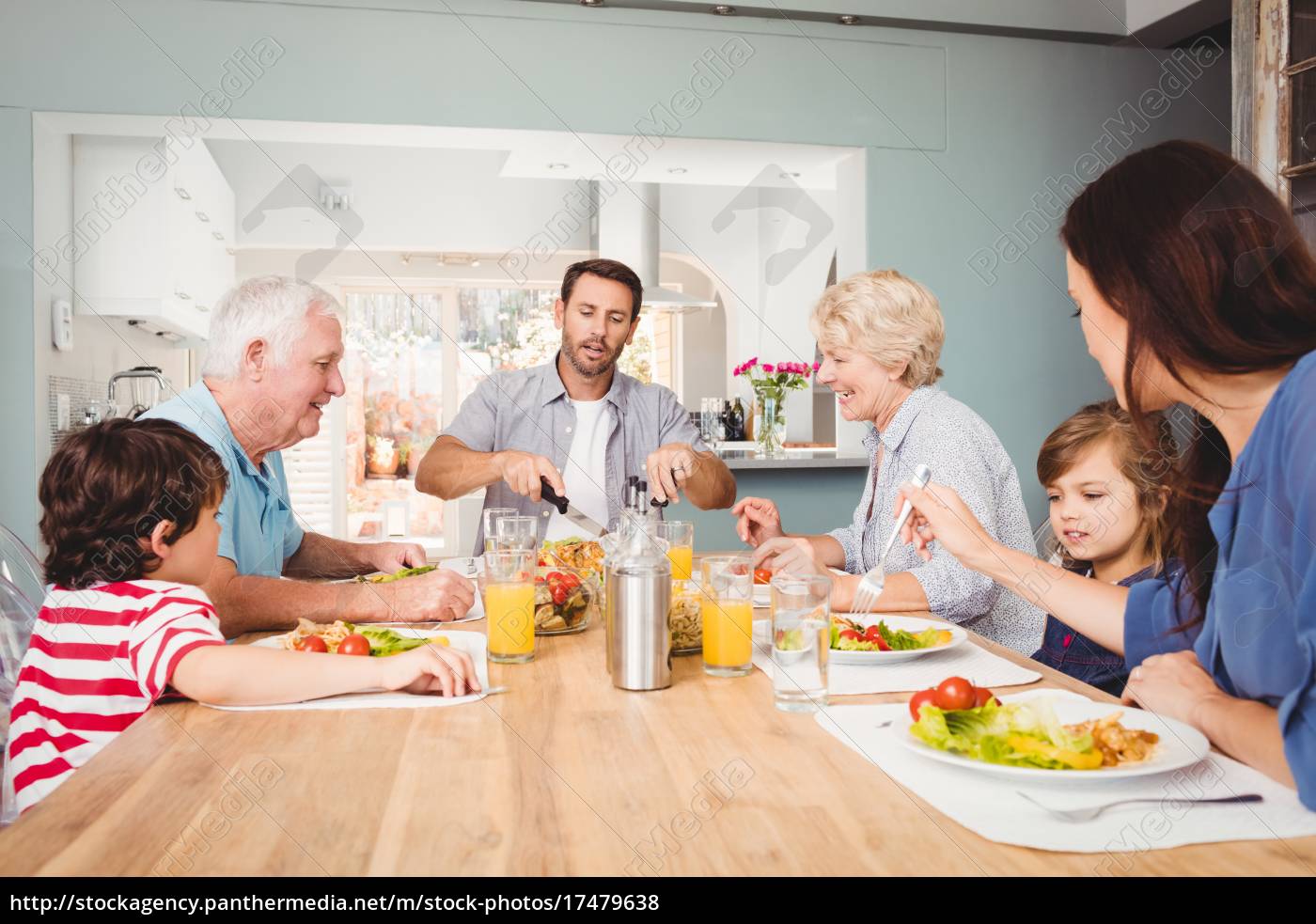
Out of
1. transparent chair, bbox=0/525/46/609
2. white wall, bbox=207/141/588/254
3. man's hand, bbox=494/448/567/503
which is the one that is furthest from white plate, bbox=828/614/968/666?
white wall, bbox=207/141/588/254

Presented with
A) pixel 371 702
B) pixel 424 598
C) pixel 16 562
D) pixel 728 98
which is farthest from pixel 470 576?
pixel 728 98

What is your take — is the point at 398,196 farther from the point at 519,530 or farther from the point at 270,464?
the point at 519,530

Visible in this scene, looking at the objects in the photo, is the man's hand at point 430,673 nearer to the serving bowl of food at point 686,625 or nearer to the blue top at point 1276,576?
the serving bowl of food at point 686,625

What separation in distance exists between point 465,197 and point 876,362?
193 inches

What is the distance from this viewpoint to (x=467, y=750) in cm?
103

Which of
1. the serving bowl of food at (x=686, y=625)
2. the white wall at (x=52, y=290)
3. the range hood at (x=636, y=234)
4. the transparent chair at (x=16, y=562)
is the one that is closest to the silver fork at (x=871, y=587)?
the serving bowl of food at (x=686, y=625)

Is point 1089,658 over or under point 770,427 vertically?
under

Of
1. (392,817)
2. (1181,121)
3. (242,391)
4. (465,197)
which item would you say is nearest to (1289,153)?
(1181,121)

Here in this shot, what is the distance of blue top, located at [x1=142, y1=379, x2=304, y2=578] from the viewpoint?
1756mm

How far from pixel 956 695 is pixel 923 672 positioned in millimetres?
343

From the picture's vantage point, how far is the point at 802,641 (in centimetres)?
119

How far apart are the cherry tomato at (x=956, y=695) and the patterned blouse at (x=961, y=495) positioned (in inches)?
30.5

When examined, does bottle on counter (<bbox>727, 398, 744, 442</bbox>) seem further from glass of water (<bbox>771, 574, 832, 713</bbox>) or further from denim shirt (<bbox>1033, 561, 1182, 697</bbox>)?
glass of water (<bbox>771, 574, 832, 713</bbox>)

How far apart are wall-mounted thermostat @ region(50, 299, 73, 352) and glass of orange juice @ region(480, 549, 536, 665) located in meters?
2.68
